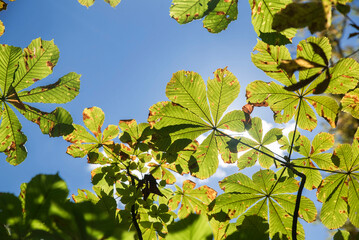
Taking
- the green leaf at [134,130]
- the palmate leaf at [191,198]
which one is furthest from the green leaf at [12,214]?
the palmate leaf at [191,198]

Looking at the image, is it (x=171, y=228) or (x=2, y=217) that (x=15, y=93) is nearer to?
(x=2, y=217)

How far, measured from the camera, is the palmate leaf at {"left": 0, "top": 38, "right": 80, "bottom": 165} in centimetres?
134

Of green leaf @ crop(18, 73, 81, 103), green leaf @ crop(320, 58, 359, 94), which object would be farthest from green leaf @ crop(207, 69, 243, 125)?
green leaf @ crop(18, 73, 81, 103)

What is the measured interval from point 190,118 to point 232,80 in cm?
35

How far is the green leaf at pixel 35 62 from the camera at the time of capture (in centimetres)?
133

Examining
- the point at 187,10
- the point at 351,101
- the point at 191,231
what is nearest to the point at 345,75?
the point at 351,101

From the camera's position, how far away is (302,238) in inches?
56.4

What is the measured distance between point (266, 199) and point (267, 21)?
1.11 meters

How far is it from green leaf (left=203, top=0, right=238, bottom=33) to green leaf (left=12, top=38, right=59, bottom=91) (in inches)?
34.6

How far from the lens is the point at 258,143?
167 cm

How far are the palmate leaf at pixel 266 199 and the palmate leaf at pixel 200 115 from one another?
0.56ft

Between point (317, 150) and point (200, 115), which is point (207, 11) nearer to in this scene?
point (200, 115)

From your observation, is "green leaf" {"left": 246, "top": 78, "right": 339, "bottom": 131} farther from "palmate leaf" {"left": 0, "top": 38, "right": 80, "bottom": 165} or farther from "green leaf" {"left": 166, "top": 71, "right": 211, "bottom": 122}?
"palmate leaf" {"left": 0, "top": 38, "right": 80, "bottom": 165}

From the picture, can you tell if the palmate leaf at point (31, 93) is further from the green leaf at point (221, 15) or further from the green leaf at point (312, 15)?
the green leaf at point (312, 15)
